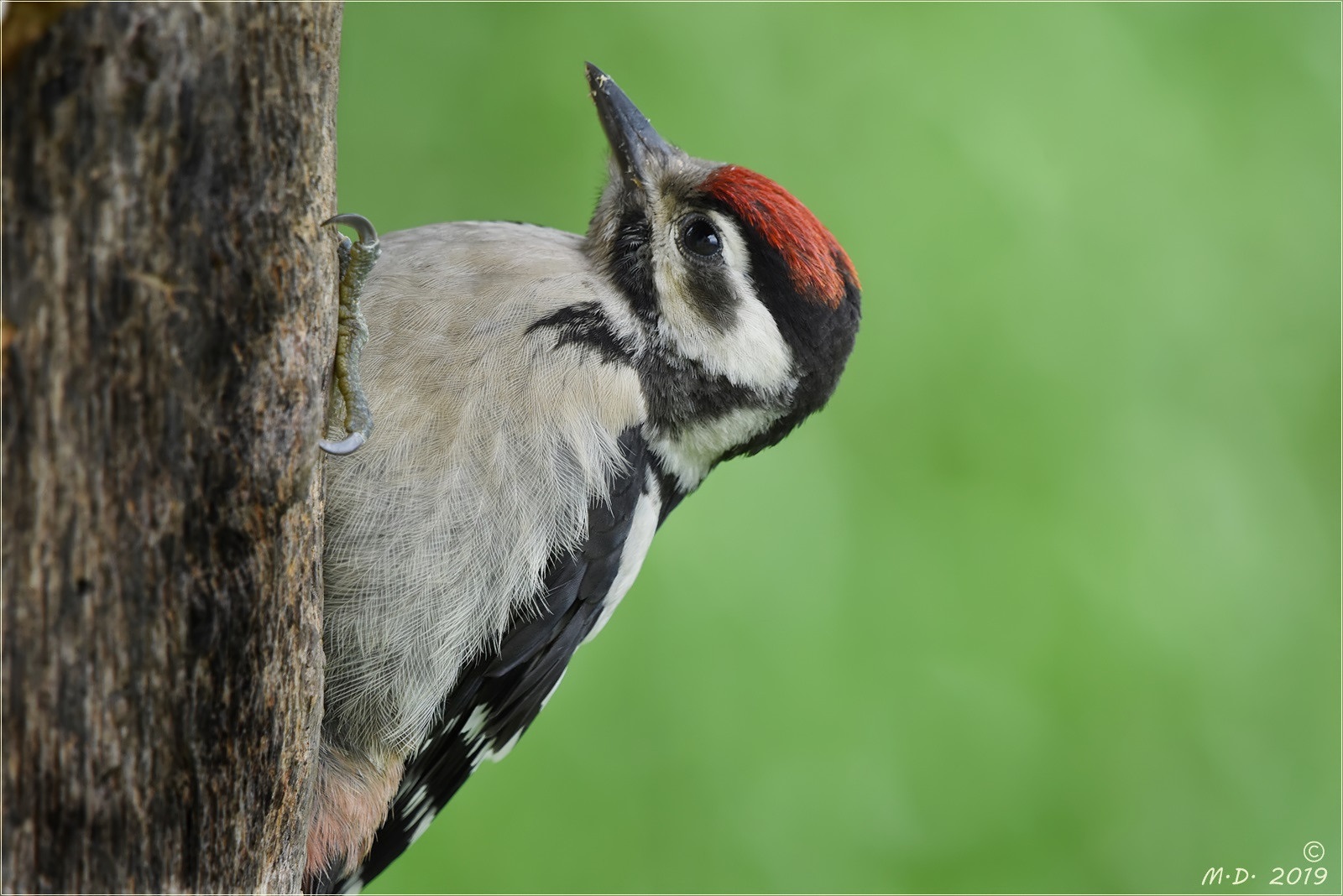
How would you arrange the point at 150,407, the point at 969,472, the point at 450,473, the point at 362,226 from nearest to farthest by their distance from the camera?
the point at 150,407 → the point at 362,226 → the point at 450,473 → the point at 969,472

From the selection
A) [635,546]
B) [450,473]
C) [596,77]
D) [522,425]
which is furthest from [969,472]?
[450,473]

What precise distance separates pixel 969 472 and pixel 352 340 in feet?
8.35

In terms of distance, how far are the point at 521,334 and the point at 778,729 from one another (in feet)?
6.45

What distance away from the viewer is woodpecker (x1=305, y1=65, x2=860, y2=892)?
2143 mm

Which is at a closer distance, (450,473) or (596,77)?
(450,473)

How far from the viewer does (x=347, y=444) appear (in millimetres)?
1909

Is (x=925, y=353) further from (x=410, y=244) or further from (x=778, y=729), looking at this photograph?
(x=410, y=244)

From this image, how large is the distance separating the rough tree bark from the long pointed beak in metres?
1.31

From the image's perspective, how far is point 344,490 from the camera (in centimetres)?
208

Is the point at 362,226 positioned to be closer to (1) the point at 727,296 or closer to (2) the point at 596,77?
(1) the point at 727,296

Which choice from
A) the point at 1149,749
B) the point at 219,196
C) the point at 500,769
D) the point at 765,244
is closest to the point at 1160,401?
the point at 1149,749

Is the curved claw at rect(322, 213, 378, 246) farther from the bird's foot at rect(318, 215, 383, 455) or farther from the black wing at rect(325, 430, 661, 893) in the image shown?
the black wing at rect(325, 430, 661, 893)

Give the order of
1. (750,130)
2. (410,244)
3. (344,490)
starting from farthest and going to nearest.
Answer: (750,130) < (410,244) < (344,490)

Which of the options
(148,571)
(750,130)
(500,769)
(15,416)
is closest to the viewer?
(15,416)
